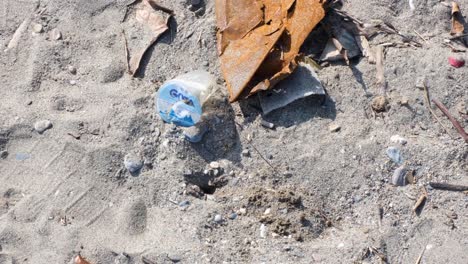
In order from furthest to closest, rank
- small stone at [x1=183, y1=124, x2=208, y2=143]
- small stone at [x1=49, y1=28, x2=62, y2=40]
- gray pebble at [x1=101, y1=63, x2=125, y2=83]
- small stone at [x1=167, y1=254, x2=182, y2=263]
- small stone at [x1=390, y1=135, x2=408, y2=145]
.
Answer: small stone at [x1=49, y1=28, x2=62, y2=40], gray pebble at [x1=101, y1=63, x2=125, y2=83], small stone at [x1=183, y1=124, x2=208, y2=143], small stone at [x1=390, y1=135, x2=408, y2=145], small stone at [x1=167, y1=254, x2=182, y2=263]

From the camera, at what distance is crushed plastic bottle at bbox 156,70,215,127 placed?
2.55 m

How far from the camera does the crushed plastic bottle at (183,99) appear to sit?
8.36ft

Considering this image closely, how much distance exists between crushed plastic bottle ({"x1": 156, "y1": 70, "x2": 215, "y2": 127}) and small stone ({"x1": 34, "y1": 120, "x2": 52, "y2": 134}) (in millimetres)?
454

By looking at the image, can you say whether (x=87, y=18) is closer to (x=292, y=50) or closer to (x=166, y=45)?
(x=166, y=45)

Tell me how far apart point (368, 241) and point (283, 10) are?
3.15ft

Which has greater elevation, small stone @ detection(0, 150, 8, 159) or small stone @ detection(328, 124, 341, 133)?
small stone @ detection(328, 124, 341, 133)

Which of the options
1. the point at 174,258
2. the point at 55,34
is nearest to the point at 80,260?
the point at 174,258

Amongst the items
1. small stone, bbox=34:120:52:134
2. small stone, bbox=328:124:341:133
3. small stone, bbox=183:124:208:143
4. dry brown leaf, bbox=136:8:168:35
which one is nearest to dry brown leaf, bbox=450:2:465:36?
small stone, bbox=328:124:341:133

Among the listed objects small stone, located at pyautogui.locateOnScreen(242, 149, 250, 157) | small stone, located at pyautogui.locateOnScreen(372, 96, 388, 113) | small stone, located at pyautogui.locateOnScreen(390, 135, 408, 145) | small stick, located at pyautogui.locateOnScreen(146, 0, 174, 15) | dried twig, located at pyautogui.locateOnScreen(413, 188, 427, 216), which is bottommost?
dried twig, located at pyautogui.locateOnScreen(413, 188, 427, 216)

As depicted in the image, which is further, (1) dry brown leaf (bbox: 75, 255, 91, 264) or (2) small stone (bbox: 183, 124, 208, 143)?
(2) small stone (bbox: 183, 124, 208, 143)

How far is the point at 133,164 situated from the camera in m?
2.58

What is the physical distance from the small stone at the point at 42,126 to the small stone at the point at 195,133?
22.0 inches

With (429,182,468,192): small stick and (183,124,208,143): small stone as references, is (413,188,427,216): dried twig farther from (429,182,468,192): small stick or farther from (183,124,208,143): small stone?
(183,124,208,143): small stone

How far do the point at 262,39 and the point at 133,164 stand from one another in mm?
701
